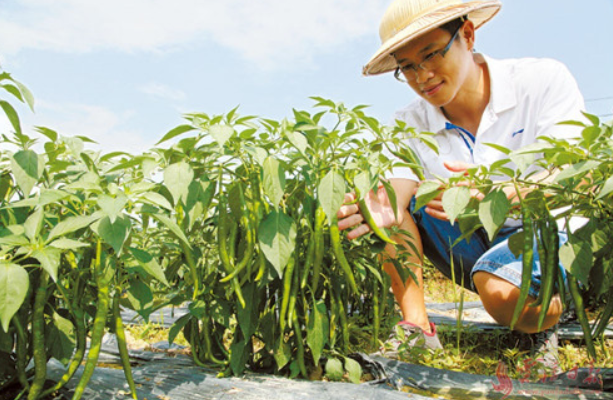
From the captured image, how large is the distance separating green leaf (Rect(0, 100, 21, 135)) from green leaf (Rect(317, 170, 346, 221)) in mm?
874

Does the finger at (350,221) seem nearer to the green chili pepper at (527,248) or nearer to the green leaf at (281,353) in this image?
the green leaf at (281,353)

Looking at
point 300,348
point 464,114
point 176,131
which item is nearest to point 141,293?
point 176,131

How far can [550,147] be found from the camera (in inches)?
56.0

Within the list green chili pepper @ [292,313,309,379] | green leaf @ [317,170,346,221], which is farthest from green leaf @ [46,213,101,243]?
green chili pepper @ [292,313,309,379]

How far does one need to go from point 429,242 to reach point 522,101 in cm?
90

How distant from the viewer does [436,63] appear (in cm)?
252

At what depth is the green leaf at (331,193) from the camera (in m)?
1.49

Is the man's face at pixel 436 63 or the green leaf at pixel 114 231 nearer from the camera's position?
the green leaf at pixel 114 231

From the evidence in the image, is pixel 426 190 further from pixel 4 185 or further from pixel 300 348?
pixel 4 185

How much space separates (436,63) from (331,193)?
1324 mm

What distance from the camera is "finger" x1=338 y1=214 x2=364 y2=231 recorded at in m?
1.93

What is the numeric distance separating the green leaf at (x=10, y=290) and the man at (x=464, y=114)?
1.24 meters

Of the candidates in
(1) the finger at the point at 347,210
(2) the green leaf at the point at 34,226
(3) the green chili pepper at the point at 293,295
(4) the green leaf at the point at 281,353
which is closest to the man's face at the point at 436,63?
(1) the finger at the point at 347,210
